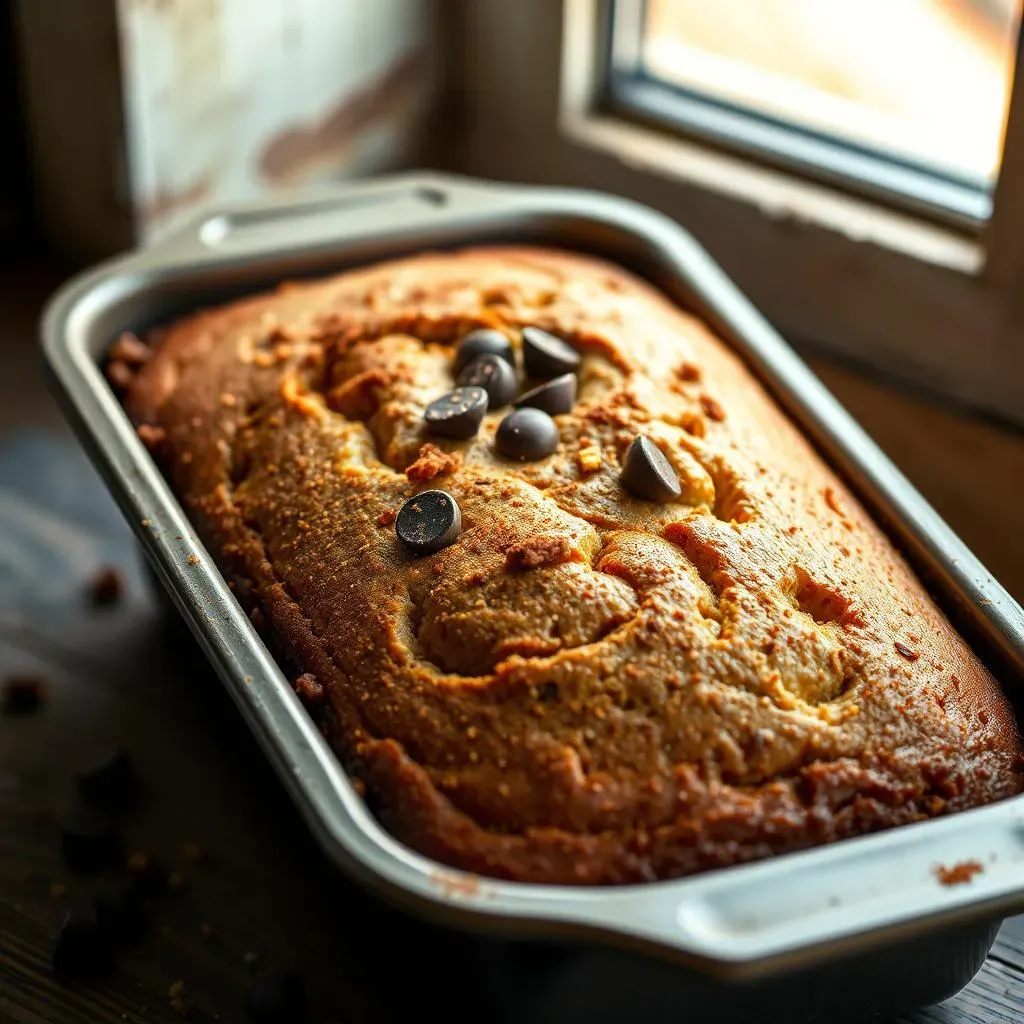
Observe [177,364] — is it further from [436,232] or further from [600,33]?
[600,33]

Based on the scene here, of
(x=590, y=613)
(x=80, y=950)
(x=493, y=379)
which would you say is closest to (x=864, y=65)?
(x=493, y=379)

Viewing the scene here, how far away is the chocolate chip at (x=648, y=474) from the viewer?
142 centimetres

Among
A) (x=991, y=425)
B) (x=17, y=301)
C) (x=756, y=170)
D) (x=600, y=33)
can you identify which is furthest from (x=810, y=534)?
(x=17, y=301)

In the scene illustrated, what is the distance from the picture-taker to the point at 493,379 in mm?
1551

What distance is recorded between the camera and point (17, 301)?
247 cm

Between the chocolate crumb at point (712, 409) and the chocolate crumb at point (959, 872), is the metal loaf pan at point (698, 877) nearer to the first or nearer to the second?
the chocolate crumb at point (959, 872)

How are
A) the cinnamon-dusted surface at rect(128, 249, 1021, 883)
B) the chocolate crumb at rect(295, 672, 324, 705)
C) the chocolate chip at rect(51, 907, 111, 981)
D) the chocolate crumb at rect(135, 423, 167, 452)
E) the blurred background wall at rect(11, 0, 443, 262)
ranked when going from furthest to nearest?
the blurred background wall at rect(11, 0, 443, 262) → the chocolate crumb at rect(135, 423, 167, 452) → the chocolate chip at rect(51, 907, 111, 981) → the chocolate crumb at rect(295, 672, 324, 705) → the cinnamon-dusted surface at rect(128, 249, 1021, 883)

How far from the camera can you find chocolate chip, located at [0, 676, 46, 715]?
1756 mm

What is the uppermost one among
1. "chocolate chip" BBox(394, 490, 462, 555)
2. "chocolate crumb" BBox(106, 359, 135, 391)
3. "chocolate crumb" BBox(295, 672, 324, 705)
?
"chocolate chip" BBox(394, 490, 462, 555)

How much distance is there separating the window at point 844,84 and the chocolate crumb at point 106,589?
1.11 meters

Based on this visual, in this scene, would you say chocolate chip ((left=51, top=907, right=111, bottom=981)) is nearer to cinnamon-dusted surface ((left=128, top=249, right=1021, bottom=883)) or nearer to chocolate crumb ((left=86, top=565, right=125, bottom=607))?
cinnamon-dusted surface ((left=128, top=249, right=1021, bottom=883))

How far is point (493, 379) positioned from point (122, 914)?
2.15ft

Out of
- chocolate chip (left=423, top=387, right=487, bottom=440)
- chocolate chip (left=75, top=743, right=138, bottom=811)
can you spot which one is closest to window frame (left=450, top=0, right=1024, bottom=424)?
chocolate chip (left=423, top=387, right=487, bottom=440)

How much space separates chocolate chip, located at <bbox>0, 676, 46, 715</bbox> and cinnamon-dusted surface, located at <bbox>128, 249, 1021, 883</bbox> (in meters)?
0.33
